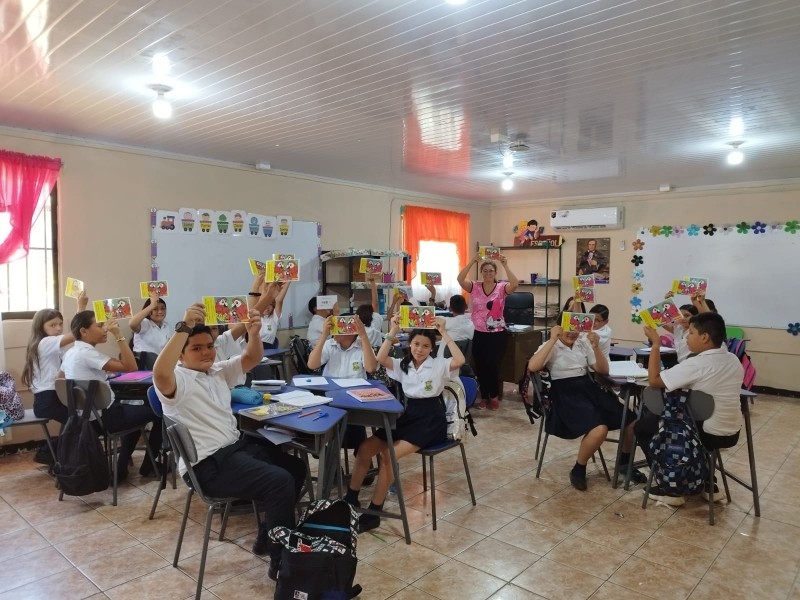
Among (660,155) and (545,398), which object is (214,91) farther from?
(660,155)

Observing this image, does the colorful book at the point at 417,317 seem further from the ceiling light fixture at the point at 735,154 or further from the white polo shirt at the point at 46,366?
the ceiling light fixture at the point at 735,154

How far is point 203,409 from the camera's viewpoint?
2.61 meters

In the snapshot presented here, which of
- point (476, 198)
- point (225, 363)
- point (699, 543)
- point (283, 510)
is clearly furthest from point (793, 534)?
point (476, 198)

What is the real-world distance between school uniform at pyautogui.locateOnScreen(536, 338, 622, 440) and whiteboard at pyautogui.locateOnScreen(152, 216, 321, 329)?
10.9 ft

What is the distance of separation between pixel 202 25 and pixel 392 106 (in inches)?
58.9

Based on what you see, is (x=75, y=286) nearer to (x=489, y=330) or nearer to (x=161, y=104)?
(x=161, y=104)

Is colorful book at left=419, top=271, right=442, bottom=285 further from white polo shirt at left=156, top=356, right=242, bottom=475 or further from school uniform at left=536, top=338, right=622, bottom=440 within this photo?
white polo shirt at left=156, top=356, right=242, bottom=475

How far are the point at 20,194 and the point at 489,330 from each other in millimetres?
4370

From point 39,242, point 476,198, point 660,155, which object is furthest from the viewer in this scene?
point 476,198

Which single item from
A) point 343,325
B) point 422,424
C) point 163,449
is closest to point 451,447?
point 422,424

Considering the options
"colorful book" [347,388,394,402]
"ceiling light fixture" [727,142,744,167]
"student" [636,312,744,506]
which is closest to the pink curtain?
"colorful book" [347,388,394,402]

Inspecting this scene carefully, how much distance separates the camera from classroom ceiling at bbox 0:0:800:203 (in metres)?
2.38

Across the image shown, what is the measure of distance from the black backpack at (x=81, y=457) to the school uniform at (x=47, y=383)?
50 cm

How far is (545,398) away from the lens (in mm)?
3930
